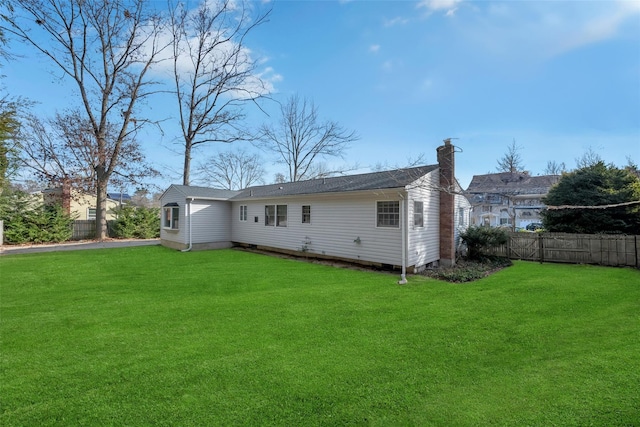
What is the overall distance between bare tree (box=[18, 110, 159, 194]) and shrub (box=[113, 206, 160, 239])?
248cm

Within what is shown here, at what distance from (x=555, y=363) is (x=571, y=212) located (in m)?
11.8

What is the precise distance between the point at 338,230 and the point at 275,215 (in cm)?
387


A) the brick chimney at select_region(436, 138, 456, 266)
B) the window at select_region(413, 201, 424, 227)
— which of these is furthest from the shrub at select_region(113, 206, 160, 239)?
the brick chimney at select_region(436, 138, 456, 266)

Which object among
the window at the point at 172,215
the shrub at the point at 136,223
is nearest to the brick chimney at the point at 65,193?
the shrub at the point at 136,223

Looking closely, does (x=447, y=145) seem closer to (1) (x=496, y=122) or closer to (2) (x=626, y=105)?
(1) (x=496, y=122)

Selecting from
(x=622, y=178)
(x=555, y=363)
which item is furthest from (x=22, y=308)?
(x=622, y=178)

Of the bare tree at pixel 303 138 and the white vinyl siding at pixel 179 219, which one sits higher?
the bare tree at pixel 303 138

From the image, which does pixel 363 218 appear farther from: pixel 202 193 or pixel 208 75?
pixel 208 75

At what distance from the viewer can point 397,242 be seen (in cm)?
911

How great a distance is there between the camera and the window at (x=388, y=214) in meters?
9.23

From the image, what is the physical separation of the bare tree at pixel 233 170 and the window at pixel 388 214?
86.4 feet

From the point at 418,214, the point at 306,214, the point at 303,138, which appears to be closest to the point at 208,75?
the point at 303,138

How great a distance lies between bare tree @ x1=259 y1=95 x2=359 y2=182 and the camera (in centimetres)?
2612

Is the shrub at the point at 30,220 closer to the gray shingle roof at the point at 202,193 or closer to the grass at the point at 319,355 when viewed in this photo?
the gray shingle roof at the point at 202,193
